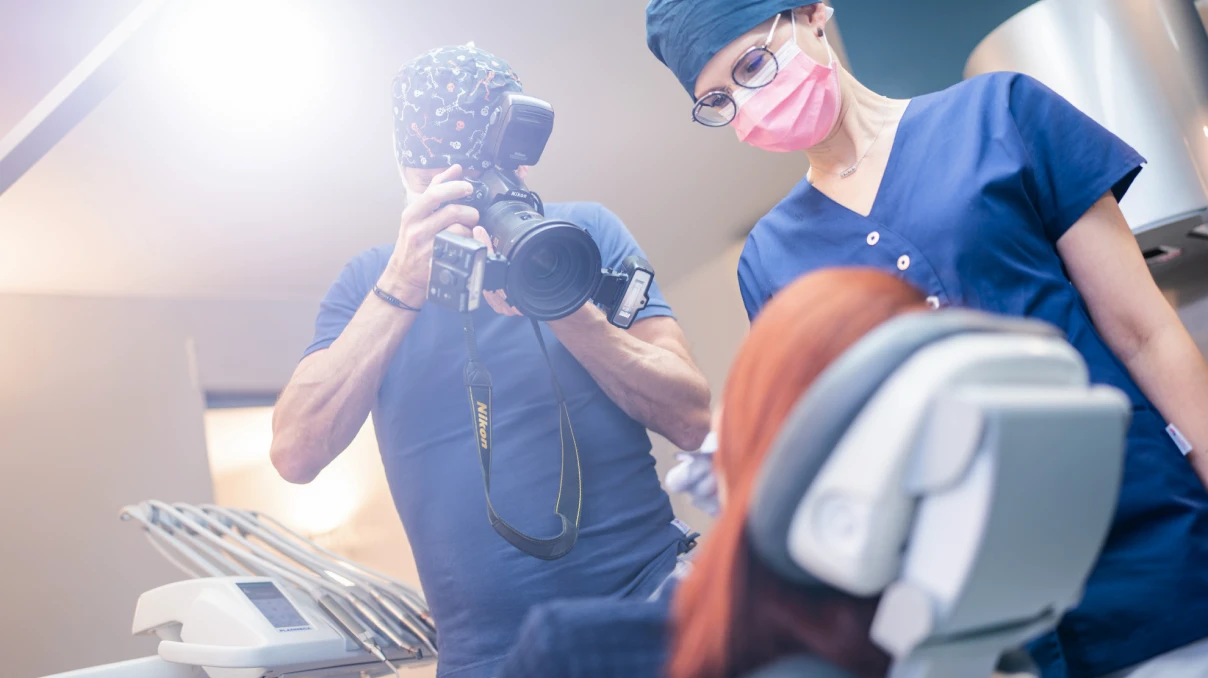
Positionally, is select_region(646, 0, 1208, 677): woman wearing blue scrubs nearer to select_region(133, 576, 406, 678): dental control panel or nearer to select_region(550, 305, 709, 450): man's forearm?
select_region(550, 305, 709, 450): man's forearm

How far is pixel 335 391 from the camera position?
1372 millimetres

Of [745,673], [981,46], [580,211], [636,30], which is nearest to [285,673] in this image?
[580,211]

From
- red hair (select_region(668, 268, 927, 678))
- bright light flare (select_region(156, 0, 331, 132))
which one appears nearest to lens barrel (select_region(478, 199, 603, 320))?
red hair (select_region(668, 268, 927, 678))

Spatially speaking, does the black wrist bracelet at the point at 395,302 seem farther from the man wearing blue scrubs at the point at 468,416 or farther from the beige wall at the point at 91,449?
the beige wall at the point at 91,449

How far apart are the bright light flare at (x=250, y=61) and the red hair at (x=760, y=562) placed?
2538 mm

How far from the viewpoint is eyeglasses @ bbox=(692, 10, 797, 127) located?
1316mm

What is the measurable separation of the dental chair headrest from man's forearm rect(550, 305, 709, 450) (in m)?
0.81

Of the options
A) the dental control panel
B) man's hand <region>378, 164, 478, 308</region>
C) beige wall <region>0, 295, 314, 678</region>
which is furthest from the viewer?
beige wall <region>0, 295, 314, 678</region>

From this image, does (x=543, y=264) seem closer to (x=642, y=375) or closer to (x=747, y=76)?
(x=642, y=375)

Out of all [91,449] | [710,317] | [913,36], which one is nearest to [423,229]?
[913,36]

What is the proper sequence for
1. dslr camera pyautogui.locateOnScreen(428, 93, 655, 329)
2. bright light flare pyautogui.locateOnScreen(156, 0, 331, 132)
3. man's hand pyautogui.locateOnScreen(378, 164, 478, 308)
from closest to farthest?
1. dslr camera pyautogui.locateOnScreen(428, 93, 655, 329)
2. man's hand pyautogui.locateOnScreen(378, 164, 478, 308)
3. bright light flare pyautogui.locateOnScreen(156, 0, 331, 132)

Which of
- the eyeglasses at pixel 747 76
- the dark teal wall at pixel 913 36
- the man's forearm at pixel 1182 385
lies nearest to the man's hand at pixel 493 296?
the eyeglasses at pixel 747 76

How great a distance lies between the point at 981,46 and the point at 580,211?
4.00 feet

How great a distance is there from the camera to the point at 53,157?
3.33 m
